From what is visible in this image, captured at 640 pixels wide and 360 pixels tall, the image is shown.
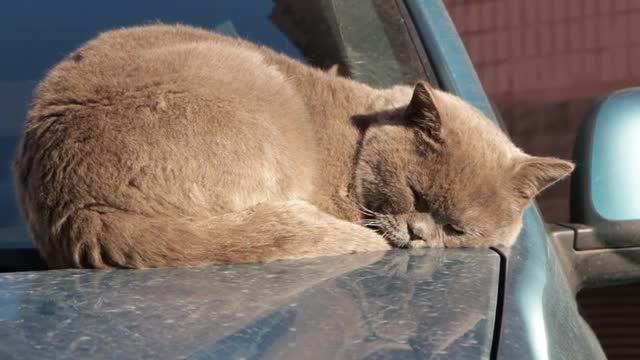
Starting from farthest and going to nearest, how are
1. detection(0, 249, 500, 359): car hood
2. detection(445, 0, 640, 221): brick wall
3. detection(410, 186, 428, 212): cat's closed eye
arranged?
detection(445, 0, 640, 221): brick wall → detection(410, 186, 428, 212): cat's closed eye → detection(0, 249, 500, 359): car hood

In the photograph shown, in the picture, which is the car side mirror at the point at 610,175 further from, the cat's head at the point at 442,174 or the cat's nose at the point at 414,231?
the cat's nose at the point at 414,231

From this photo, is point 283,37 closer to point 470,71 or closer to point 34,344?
point 470,71

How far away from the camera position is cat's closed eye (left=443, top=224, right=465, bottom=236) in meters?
2.87

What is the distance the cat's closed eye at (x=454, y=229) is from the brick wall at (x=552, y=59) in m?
5.52

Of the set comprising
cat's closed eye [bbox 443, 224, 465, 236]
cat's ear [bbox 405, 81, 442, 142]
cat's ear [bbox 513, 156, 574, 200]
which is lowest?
cat's closed eye [bbox 443, 224, 465, 236]

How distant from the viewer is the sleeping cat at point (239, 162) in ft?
7.32

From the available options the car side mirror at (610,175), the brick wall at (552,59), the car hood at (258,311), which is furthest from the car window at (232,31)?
the brick wall at (552,59)

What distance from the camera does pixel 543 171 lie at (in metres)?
2.89

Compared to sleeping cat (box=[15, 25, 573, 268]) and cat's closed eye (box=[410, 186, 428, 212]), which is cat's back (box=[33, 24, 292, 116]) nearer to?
sleeping cat (box=[15, 25, 573, 268])

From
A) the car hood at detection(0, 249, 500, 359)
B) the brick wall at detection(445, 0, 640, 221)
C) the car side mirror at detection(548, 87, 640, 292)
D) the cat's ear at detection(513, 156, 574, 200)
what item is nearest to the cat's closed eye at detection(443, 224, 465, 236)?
the cat's ear at detection(513, 156, 574, 200)

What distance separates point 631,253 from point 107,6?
152 centimetres

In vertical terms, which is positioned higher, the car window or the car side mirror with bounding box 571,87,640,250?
the car window

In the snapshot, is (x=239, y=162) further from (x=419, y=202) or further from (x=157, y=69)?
(x=419, y=202)

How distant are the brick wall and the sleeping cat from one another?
5444 millimetres
